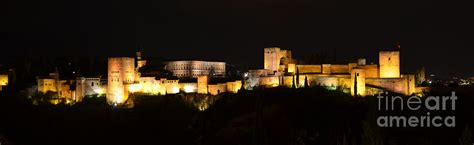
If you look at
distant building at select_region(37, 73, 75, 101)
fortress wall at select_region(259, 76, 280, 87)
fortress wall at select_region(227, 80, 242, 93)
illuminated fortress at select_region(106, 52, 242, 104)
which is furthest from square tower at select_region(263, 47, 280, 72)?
distant building at select_region(37, 73, 75, 101)

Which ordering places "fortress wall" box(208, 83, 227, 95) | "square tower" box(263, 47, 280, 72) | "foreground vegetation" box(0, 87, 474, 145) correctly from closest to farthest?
"foreground vegetation" box(0, 87, 474, 145)
"fortress wall" box(208, 83, 227, 95)
"square tower" box(263, 47, 280, 72)

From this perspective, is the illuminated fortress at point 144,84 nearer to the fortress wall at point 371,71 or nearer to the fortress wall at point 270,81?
the fortress wall at point 270,81

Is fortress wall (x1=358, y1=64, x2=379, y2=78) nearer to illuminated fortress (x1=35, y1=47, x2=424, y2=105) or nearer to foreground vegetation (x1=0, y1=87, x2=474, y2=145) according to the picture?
illuminated fortress (x1=35, y1=47, x2=424, y2=105)

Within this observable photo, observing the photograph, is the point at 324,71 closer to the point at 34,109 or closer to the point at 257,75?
the point at 257,75

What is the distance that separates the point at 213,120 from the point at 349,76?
12.9 metres

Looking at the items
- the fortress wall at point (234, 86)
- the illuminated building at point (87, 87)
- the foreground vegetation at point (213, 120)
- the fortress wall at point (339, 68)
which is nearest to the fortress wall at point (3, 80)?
the foreground vegetation at point (213, 120)

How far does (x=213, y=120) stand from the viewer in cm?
3684

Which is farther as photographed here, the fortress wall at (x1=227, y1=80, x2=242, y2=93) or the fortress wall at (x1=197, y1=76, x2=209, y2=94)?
the fortress wall at (x1=227, y1=80, x2=242, y2=93)

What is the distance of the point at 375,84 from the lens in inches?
1567

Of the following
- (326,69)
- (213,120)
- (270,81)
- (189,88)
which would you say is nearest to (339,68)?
(326,69)

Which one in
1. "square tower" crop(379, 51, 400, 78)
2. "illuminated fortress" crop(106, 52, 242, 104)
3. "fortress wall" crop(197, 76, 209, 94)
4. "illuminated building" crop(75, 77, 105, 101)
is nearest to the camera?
"square tower" crop(379, 51, 400, 78)

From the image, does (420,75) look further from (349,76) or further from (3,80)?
(3,80)

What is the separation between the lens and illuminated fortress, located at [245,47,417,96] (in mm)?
39125

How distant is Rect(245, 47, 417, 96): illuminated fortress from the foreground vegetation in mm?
2048
